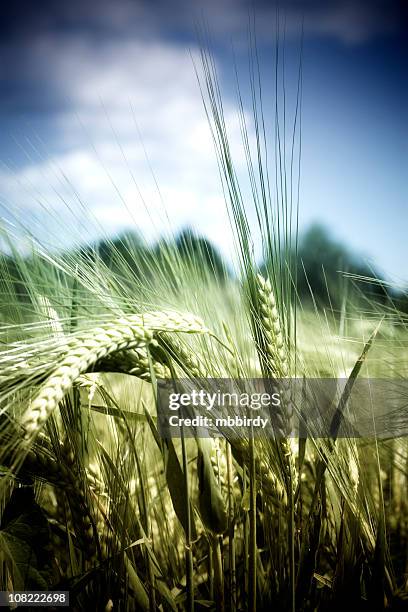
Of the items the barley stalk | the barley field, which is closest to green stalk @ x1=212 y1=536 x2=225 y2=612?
the barley field

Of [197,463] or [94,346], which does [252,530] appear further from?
[94,346]

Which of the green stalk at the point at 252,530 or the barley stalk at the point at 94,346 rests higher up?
the barley stalk at the point at 94,346

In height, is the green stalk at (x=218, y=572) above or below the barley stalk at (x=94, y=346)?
below

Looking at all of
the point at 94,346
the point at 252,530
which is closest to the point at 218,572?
the point at 252,530

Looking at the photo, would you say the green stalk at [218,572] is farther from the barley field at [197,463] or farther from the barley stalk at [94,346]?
the barley stalk at [94,346]

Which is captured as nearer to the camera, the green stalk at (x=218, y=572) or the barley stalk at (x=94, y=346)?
the barley stalk at (x=94, y=346)

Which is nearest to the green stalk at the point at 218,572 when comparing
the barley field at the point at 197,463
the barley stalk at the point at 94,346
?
the barley field at the point at 197,463

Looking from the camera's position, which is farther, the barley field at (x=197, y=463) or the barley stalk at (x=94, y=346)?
the barley field at (x=197, y=463)

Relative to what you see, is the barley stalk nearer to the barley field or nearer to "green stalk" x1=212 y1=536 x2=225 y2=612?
the barley field

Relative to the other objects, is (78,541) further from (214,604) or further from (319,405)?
(319,405)

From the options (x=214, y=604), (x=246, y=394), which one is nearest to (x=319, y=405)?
(x=246, y=394)

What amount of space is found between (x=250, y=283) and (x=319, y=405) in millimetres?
117

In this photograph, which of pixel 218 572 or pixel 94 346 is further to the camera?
pixel 218 572

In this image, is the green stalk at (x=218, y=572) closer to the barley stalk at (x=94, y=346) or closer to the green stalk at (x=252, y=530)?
the green stalk at (x=252, y=530)
